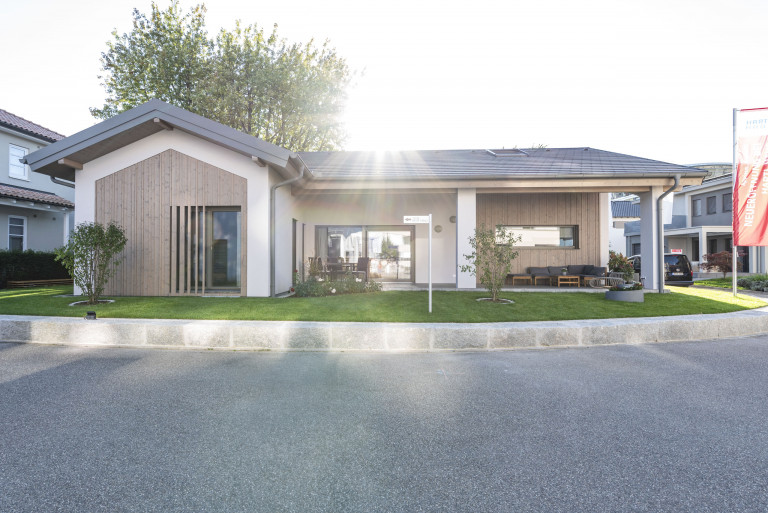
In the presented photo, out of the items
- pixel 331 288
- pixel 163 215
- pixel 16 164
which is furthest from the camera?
pixel 16 164

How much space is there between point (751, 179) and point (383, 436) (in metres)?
11.7

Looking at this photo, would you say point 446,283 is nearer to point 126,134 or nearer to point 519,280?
point 519,280

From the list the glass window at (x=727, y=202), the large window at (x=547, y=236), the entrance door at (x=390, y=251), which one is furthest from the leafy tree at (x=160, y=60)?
the glass window at (x=727, y=202)

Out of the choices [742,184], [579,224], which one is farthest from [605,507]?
[579,224]

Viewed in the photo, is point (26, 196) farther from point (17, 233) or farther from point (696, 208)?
point (696, 208)

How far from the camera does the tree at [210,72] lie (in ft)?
65.3

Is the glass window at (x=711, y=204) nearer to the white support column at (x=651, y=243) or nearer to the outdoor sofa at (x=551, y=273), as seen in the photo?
the outdoor sofa at (x=551, y=273)

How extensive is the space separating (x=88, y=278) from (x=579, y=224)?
14621 millimetres

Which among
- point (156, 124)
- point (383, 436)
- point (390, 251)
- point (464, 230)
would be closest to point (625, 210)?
point (390, 251)

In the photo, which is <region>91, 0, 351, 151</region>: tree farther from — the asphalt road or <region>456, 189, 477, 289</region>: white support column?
the asphalt road

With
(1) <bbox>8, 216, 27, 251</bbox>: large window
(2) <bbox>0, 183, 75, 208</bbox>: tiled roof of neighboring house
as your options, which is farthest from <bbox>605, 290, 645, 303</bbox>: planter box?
(1) <bbox>8, 216, 27, 251</bbox>: large window

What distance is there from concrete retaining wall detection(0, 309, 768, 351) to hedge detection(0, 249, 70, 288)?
29.0 feet

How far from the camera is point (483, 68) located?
11.4 m

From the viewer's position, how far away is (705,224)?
83.5 feet
